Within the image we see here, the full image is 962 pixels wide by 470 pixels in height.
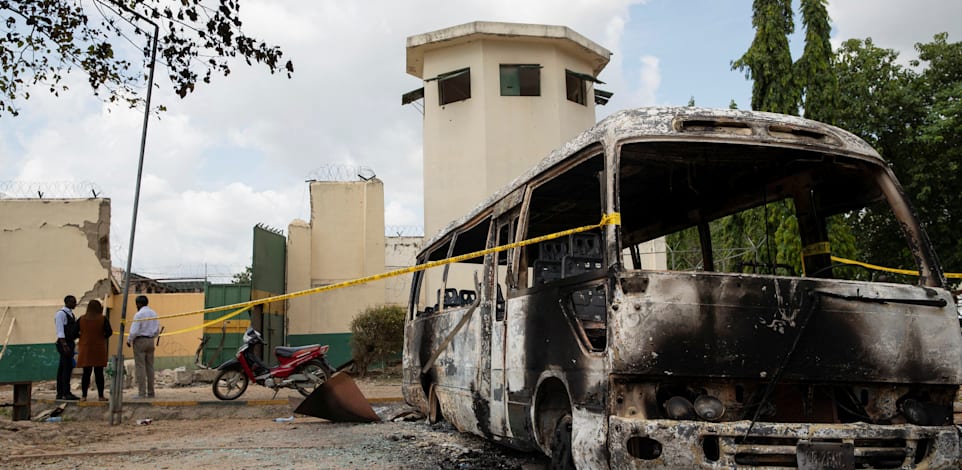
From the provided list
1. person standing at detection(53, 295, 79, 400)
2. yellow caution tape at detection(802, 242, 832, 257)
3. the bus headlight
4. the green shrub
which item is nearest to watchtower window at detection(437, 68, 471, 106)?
the green shrub

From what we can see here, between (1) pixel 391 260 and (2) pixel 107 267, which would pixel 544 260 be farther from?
(1) pixel 391 260

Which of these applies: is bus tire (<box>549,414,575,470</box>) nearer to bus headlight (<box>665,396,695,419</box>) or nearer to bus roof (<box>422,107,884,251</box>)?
bus headlight (<box>665,396,695,419</box>)

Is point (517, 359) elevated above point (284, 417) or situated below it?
above

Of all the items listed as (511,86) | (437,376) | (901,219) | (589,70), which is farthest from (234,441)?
(589,70)

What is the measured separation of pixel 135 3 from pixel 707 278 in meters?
5.58

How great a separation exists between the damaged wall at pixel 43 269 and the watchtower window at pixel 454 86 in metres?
9.73

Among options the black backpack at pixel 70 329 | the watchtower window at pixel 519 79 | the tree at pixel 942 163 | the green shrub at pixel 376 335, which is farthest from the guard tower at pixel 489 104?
the black backpack at pixel 70 329

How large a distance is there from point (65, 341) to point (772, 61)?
19.3 meters

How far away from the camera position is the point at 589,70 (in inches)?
948

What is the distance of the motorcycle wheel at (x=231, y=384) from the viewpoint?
12.6 m

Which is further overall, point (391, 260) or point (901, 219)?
point (391, 260)

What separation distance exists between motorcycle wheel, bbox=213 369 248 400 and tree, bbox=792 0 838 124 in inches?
647

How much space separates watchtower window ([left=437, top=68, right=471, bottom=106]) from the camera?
22.6m

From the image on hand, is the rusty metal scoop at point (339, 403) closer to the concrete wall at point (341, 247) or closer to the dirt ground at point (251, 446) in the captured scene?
the dirt ground at point (251, 446)
